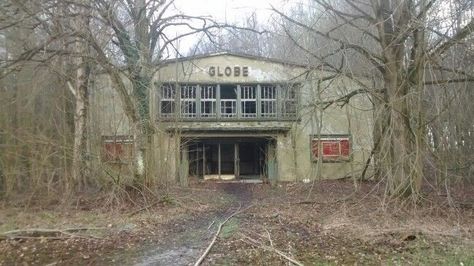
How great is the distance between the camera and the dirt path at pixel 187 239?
8359 millimetres

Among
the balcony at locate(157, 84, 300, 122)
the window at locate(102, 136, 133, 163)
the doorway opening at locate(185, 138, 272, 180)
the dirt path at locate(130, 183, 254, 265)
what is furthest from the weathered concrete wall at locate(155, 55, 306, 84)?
the window at locate(102, 136, 133, 163)

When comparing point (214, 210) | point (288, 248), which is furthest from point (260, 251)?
point (214, 210)

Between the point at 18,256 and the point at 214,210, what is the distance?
719 centimetres

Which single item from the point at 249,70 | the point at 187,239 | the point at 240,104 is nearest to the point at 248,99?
the point at 240,104

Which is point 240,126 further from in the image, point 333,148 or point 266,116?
point 333,148

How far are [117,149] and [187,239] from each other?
16.9 feet

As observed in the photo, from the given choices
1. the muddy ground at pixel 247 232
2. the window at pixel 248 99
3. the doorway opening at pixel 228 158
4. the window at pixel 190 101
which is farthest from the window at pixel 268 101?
the muddy ground at pixel 247 232

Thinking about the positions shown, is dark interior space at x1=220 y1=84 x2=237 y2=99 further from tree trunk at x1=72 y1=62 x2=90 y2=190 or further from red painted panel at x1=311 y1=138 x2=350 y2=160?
tree trunk at x1=72 y1=62 x2=90 y2=190

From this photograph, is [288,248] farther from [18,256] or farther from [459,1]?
[459,1]

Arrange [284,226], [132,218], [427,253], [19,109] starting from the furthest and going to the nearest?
1. [19,109]
2. [132,218]
3. [284,226]
4. [427,253]

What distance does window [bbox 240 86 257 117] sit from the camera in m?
25.2

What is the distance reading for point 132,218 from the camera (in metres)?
12.8

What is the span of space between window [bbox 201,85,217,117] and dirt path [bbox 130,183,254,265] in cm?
911

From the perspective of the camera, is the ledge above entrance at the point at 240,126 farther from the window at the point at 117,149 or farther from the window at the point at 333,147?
the window at the point at 117,149
